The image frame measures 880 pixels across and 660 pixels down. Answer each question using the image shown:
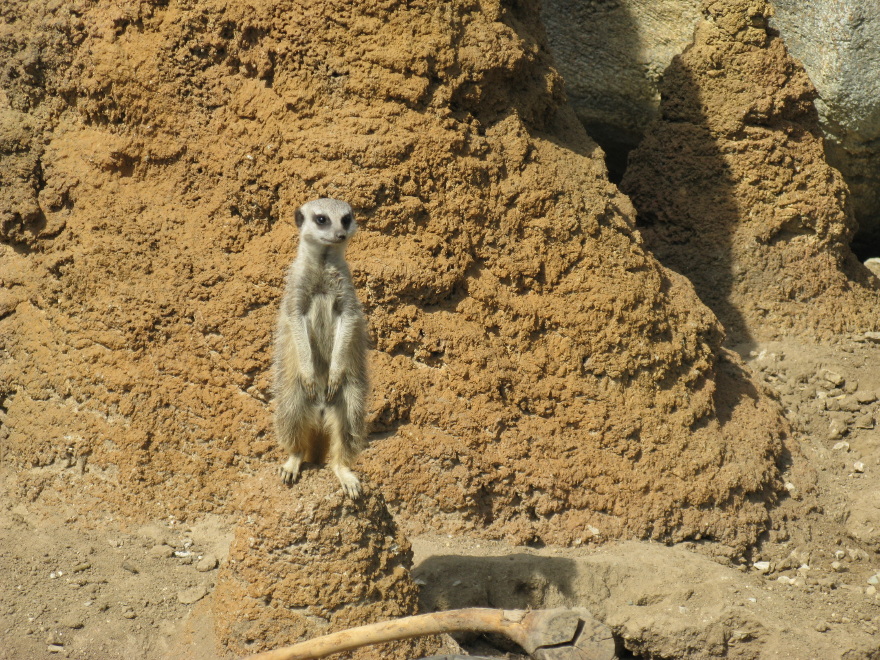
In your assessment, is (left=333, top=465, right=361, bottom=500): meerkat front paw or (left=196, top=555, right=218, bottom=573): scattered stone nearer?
(left=333, top=465, right=361, bottom=500): meerkat front paw

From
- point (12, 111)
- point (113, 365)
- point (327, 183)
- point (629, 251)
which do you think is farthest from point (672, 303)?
point (12, 111)

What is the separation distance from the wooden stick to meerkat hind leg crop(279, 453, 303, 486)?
2.48 ft

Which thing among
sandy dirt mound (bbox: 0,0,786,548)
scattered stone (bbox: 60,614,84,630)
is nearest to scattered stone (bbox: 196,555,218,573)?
sandy dirt mound (bbox: 0,0,786,548)

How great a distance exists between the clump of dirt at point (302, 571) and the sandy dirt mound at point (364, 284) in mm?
824

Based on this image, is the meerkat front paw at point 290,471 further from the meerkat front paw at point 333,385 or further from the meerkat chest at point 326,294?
the meerkat chest at point 326,294

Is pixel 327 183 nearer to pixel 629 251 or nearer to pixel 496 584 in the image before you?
pixel 629 251

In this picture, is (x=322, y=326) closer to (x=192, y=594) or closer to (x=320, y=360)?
(x=320, y=360)

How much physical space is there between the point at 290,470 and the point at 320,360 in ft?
1.46

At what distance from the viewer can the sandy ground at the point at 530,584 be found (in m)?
3.62

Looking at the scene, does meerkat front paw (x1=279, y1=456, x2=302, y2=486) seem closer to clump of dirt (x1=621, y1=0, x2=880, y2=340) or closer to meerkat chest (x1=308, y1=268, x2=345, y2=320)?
meerkat chest (x1=308, y1=268, x2=345, y2=320)

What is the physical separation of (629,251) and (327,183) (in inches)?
57.0

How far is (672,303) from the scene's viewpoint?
462 cm

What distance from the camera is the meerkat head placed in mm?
3316

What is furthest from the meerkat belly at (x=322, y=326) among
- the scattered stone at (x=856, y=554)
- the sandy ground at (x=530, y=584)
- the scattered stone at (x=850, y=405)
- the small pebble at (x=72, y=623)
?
the scattered stone at (x=850, y=405)
